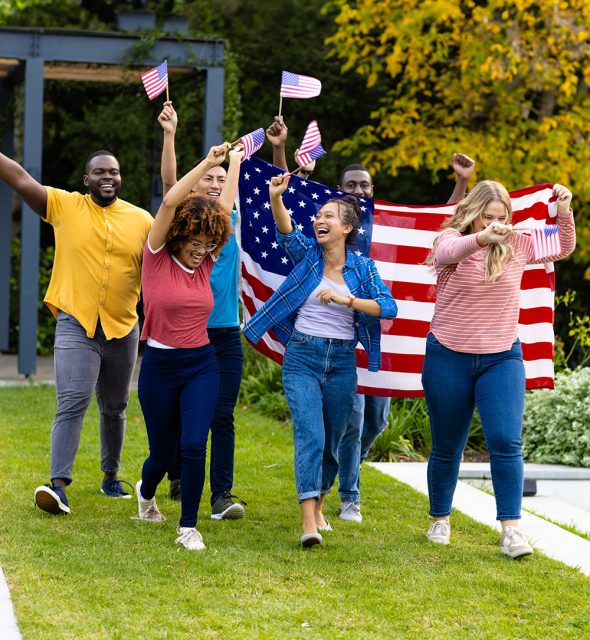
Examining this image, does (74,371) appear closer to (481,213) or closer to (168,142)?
(168,142)

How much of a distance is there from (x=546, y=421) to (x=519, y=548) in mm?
3738

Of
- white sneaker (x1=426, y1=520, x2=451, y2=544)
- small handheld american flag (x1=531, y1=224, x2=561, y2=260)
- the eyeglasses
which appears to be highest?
small handheld american flag (x1=531, y1=224, x2=561, y2=260)

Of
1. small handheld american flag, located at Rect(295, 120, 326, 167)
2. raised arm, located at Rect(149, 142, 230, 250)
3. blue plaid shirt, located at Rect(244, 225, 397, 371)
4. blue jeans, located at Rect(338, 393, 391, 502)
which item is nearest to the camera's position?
raised arm, located at Rect(149, 142, 230, 250)

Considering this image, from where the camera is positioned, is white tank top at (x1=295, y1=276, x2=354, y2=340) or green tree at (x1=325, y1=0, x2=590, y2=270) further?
green tree at (x1=325, y1=0, x2=590, y2=270)

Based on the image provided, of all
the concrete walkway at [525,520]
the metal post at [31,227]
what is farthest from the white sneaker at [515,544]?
the metal post at [31,227]

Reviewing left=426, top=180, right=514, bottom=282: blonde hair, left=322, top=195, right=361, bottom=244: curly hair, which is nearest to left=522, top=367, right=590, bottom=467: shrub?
left=426, top=180, right=514, bottom=282: blonde hair

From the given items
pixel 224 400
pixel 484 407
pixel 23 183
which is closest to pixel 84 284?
pixel 23 183

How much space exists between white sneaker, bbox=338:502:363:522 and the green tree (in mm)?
7895

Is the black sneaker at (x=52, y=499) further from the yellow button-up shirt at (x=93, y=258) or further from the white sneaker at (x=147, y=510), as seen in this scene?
the yellow button-up shirt at (x=93, y=258)

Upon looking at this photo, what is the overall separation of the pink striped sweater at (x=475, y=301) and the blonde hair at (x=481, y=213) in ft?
0.17

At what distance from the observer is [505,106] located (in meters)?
14.8

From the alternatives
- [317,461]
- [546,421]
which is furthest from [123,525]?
[546,421]

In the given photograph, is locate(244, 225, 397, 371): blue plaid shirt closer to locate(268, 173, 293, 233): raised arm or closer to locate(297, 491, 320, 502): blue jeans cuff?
locate(268, 173, 293, 233): raised arm

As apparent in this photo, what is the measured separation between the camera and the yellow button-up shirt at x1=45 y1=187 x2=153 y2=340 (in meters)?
6.59
